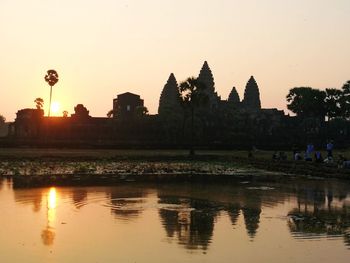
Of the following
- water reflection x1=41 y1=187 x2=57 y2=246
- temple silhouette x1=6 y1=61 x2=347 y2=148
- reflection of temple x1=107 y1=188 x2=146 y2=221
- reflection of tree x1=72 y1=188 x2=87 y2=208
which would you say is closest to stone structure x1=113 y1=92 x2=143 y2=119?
temple silhouette x1=6 y1=61 x2=347 y2=148

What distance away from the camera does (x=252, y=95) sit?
11212 centimetres

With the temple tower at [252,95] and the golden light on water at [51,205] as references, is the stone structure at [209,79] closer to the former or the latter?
the temple tower at [252,95]

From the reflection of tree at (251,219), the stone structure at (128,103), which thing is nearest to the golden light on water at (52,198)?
the reflection of tree at (251,219)

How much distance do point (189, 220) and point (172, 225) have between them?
1031mm

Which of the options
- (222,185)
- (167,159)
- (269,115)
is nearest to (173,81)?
(269,115)

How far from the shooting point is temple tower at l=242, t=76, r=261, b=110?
11143 centimetres

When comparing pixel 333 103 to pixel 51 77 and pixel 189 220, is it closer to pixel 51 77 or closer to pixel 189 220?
pixel 51 77

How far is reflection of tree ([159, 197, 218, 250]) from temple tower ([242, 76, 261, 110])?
91762mm

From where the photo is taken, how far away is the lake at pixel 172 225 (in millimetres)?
11602

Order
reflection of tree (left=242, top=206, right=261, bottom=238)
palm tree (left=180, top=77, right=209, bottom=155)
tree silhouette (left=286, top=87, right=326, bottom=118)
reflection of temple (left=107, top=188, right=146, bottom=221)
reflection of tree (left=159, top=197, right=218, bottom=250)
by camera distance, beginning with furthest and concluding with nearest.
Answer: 1. tree silhouette (left=286, top=87, right=326, bottom=118)
2. palm tree (left=180, top=77, right=209, bottom=155)
3. reflection of temple (left=107, top=188, right=146, bottom=221)
4. reflection of tree (left=242, top=206, right=261, bottom=238)
5. reflection of tree (left=159, top=197, right=218, bottom=250)

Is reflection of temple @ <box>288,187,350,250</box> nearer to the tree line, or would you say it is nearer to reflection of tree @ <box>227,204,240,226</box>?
reflection of tree @ <box>227,204,240,226</box>

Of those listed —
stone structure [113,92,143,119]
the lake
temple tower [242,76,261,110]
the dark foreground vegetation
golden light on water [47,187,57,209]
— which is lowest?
the lake

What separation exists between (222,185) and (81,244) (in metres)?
15.7

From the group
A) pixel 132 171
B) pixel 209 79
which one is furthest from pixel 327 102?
pixel 132 171
